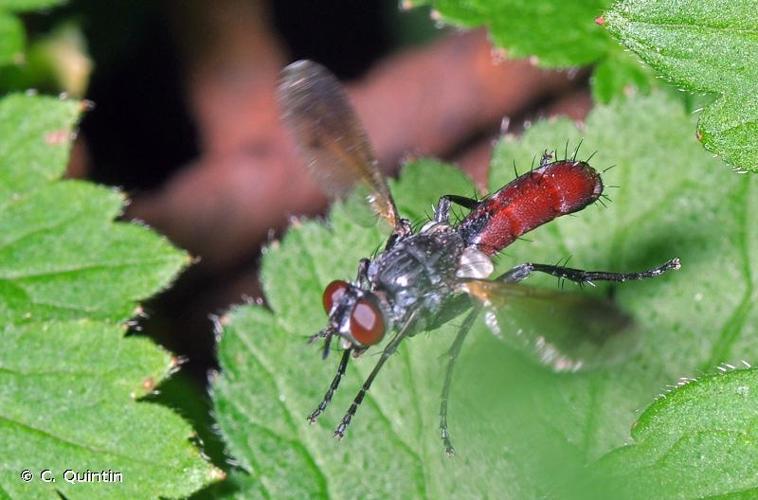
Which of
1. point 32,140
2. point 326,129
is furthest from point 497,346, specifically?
point 32,140

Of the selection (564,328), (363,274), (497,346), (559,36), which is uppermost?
(559,36)

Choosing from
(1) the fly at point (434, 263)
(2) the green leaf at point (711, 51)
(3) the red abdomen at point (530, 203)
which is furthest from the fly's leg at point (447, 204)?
(2) the green leaf at point (711, 51)

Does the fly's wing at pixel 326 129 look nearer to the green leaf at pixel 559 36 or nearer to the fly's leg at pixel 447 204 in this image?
the fly's leg at pixel 447 204

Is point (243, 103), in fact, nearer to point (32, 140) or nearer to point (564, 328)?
point (32, 140)

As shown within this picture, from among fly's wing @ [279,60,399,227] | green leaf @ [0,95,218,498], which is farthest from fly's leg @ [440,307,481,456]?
green leaf @ [0,95,218,498]

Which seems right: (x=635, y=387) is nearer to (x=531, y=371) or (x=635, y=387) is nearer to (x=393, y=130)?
(x=531, y=371)

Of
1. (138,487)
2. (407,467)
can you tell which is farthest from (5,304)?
(407,467)
